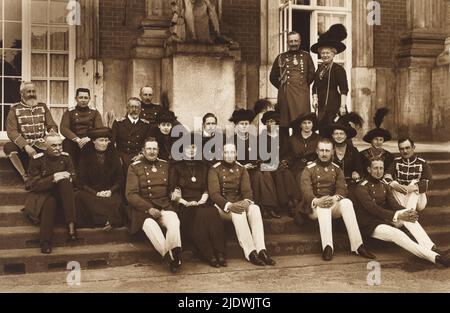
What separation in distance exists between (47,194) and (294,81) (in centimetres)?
363

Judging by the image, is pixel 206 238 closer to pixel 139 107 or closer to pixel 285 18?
pixel 139 107

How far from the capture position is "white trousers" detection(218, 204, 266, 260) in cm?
685

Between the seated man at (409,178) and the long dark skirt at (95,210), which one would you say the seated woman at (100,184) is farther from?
the seated man at (409,178)

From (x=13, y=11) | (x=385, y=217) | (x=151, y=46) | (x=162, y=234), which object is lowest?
(x=162, y=234)

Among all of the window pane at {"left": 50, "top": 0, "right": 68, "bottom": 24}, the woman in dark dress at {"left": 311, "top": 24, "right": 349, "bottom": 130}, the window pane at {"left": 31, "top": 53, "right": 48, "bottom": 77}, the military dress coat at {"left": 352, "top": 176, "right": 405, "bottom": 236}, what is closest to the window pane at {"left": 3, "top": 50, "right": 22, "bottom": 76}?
the window pane at {"left": 31, "top": 53, "right": 48, "bottom": 77}

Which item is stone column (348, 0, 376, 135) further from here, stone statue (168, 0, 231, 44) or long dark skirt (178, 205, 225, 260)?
long dark skirt (178, 205, 225, 260)

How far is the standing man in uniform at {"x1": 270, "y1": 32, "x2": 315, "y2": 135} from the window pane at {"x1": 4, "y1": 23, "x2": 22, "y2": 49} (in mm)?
4583

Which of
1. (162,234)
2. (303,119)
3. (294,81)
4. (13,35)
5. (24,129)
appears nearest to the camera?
(162,234)

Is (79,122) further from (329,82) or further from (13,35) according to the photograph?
(13,35)

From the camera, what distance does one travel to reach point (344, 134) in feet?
25.3

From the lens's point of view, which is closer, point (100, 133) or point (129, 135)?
point (100, 133)

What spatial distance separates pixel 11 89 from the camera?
10.7 m

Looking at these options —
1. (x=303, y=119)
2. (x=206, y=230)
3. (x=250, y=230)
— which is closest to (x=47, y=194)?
(x=206, y=230)

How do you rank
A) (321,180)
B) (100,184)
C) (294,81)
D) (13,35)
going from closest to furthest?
(100,184) → (321,180) → (294,81) → (13,35)
